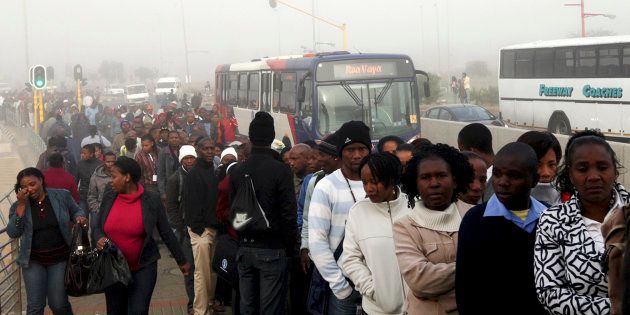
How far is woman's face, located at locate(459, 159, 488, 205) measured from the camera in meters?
5.05

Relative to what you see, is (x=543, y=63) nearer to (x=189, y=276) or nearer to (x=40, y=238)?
(x=189, y=276)

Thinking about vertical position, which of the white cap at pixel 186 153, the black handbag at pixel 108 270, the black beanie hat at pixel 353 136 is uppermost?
the black beanie hat at pixel 353 136

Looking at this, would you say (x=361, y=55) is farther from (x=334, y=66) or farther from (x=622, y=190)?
(x=622, y=190)

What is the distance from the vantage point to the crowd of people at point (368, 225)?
137 inches

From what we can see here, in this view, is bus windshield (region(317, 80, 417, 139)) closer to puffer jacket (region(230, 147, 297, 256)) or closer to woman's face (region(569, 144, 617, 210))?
puffer jacket (region(230, 147, 297, 256))

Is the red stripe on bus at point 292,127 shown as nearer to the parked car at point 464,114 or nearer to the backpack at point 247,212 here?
the parked car at point 464,114

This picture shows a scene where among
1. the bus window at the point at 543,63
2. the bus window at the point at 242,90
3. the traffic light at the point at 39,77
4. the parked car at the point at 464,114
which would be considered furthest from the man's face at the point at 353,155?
the bus window at the point at 543,63

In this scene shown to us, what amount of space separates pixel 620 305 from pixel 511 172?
1.16 meters

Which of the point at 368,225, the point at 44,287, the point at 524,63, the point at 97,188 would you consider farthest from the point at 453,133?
the point at 368,225

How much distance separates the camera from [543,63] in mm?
27000

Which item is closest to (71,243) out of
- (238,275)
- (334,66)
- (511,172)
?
(238,275)

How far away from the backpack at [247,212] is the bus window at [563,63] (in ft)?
67.0

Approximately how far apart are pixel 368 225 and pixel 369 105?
13.0 m

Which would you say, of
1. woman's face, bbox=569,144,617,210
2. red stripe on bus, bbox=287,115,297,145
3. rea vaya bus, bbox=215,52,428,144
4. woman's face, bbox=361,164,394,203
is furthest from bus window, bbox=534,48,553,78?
woman's face, bbox=569,144,617,210
